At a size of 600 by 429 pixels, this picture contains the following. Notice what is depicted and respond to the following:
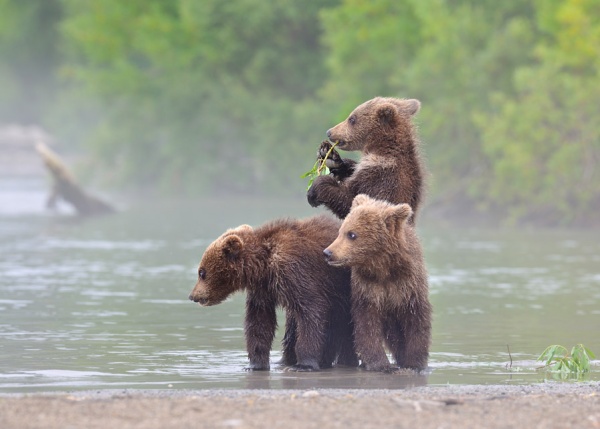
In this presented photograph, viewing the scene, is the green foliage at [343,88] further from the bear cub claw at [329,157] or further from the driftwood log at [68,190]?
the bear cub claw at [329,157]

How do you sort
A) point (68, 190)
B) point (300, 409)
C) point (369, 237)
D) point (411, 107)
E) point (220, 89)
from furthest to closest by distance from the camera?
point (220, 89)
point (68, 190)
point (411, 107)
point (369, 237)
point (300, 409)

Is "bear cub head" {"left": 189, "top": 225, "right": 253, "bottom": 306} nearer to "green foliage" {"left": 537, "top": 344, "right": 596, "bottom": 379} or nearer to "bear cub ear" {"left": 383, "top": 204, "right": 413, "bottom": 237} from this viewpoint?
"bear cub ear" {"left": 383, "top": 204, "right": 413, "bottom": 237}

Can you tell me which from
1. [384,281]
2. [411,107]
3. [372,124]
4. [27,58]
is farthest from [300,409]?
[27,58]

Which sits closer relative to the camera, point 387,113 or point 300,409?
point 300,409

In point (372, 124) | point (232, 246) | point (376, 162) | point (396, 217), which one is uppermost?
point (372, 124)

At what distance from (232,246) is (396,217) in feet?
3.92

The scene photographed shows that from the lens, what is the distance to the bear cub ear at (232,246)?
935 cm

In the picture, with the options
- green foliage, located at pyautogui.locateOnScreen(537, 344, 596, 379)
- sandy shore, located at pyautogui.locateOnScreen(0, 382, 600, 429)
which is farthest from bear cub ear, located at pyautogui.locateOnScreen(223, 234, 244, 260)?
green foliage, located at pyautogui.locateOnScreen(537, 344, 596, 379)

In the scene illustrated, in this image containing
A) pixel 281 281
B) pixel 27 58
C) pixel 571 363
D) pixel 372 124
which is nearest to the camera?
pixel 281 281

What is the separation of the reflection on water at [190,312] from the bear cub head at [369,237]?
828 millimetres

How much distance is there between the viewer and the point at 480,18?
33656mm

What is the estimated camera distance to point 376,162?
31.9 ft

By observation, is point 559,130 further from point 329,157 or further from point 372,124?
point 329,157

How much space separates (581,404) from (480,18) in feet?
88.2
